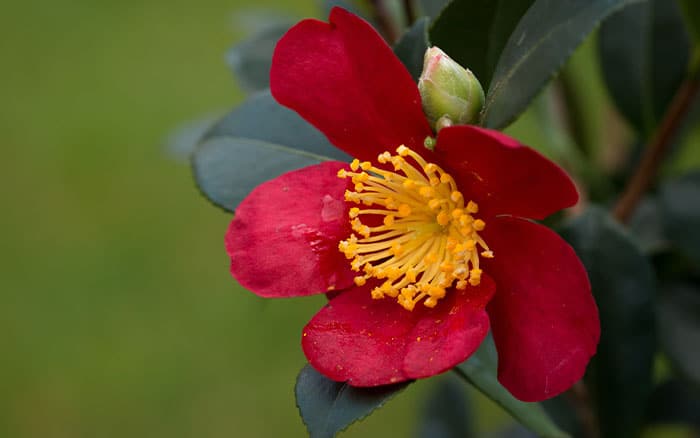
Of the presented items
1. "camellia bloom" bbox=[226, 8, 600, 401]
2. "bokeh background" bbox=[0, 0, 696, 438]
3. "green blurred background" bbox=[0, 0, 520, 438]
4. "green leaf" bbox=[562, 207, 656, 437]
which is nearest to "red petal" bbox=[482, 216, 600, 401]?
"camellia bloom" bbox=[226, 8, 600, 401]

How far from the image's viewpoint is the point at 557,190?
535 mm

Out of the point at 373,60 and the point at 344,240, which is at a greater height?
the point at 373,60

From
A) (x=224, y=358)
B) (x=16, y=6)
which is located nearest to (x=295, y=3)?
(x=16, y=6)

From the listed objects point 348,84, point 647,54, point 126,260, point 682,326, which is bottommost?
point 126,260

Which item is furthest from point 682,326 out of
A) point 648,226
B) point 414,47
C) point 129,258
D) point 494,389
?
point 129,258

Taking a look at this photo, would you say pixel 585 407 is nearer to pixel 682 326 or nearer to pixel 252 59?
pixel 682 326

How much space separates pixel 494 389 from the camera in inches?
27.1

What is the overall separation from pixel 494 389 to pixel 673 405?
58 cm

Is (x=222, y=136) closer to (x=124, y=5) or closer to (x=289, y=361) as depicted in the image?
(x=289, y=361)

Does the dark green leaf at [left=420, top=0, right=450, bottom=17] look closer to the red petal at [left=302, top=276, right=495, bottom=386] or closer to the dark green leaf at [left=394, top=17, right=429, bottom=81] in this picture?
the dark green leaf at [left=394, top=17, right=429, bottom=81]

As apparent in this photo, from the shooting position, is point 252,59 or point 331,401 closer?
point 331,401

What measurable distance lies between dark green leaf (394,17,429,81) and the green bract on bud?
10 cm

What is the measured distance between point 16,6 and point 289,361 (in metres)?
1.88

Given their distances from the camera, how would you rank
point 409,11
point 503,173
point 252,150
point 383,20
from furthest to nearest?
point 383,20, point 409,11, point 252,150, point 503,173
